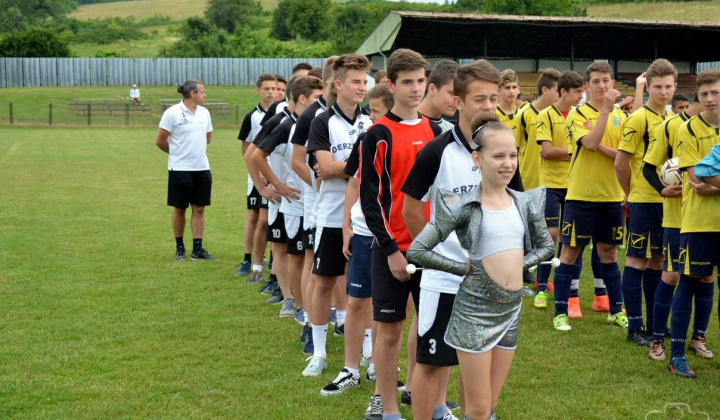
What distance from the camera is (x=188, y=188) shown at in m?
10.6

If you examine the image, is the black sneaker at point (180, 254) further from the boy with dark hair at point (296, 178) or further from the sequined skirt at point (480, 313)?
the sequined skirt at point (480, 313)

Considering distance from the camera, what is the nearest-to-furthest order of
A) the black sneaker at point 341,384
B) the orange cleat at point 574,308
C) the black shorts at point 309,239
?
the black sneaker at point 341,384 < the black shorts at point 309,239 < the orange cleat at point 574,308

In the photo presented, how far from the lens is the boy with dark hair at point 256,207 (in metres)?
9.38

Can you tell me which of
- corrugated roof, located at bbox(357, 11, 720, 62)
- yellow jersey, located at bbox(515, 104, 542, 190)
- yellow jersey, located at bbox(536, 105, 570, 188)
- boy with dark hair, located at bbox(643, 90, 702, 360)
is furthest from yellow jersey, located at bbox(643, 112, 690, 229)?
corrugated roof, located at bbox(357, 11, 720, 62)

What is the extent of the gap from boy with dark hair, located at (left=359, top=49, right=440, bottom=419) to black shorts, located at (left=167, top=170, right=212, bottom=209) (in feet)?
20.5

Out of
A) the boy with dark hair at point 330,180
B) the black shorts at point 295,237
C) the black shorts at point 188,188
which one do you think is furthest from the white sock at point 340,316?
the black shorts at point 188,188

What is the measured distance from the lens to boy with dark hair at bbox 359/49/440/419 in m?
4.59

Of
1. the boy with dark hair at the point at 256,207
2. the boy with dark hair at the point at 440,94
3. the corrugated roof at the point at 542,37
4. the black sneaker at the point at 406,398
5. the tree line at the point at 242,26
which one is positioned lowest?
the black sneaker at the point at 406,398

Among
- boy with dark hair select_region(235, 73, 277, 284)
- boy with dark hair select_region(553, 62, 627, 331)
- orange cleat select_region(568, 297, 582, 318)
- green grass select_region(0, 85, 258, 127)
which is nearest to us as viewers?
boy with dark hair select_region(553, 62, 627, 331)

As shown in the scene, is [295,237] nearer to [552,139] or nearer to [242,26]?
[552,139]

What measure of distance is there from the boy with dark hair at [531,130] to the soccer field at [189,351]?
1.46 metres

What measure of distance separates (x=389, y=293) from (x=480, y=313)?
0.93 metres

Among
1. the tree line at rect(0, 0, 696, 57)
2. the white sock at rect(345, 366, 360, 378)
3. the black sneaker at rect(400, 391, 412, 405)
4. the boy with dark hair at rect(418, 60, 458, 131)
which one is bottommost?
the black sneaker at rect(400, 391, 412, 405)

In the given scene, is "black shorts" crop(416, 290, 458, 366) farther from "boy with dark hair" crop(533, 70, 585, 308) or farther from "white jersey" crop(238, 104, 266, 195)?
"white jersey" crop(238, 104, 266, 195)
